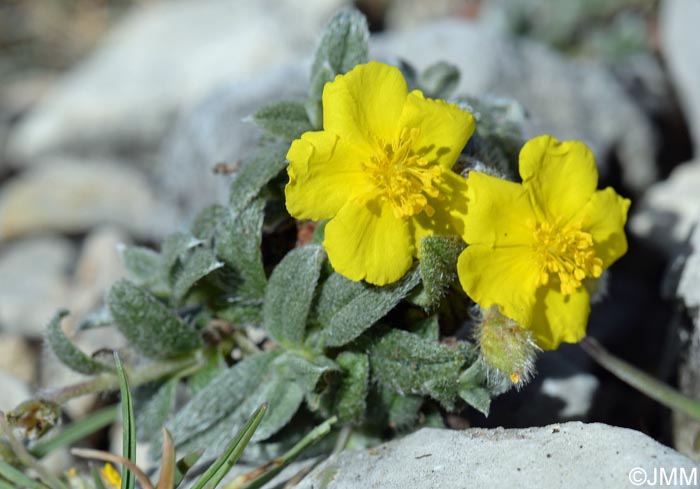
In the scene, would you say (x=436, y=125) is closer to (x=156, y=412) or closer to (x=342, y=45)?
Answer: (x=342, y=45)

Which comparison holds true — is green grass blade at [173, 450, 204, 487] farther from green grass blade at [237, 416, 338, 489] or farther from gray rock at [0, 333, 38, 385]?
gray rock at [0, 333, 38, 385]

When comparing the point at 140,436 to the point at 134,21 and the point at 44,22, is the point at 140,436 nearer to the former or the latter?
the point at 134,21

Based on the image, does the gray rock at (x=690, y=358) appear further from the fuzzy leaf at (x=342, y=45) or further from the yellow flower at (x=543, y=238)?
the fuzzy leaf at (x=342, y=45)

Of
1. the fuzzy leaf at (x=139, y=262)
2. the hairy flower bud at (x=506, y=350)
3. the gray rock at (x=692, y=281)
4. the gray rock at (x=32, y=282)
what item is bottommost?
the gray rock at (x=32, y=282)

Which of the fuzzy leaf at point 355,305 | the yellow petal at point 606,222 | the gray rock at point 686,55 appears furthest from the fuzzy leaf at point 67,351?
the gray rock at point 686,55

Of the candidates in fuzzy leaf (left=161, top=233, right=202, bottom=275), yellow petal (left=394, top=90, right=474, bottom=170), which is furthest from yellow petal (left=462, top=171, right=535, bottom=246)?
fuzzy leaf (left=161, top=233, right=202, bottom=275)

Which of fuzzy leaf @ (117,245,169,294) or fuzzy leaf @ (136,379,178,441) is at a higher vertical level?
fuzzy leaf @ (117,245,169,294)

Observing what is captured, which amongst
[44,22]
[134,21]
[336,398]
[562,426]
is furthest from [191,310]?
[44,22]
